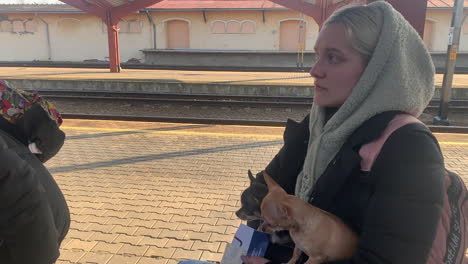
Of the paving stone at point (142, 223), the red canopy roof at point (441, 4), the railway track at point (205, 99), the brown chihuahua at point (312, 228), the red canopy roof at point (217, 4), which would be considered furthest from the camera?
the red canopy roof at point (217, 4)

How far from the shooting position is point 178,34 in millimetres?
27547

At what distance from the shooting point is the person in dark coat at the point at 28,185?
139 cm

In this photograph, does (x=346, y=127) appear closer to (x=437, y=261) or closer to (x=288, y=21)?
(x=437, y=261)

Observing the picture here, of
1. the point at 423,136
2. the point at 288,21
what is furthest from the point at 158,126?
the point at 288,21

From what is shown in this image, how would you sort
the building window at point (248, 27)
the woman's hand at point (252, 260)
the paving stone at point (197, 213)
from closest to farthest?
the woman's hand at point (252, 260) → the paving stone at point (197, 213) → the building window at point (248, 27)

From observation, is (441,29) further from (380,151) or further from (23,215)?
(23,215)

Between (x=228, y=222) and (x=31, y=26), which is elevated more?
(x=31, y=26)

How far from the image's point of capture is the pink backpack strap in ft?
4.06

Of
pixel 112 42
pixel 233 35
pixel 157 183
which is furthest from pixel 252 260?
pixel 233 35

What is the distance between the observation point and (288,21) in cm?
2606

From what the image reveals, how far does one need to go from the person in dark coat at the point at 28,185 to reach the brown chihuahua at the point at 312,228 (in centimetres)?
90

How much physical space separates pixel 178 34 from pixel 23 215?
27.4 m

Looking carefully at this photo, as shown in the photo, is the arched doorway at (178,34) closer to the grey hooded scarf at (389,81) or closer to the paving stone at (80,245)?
the paving stone at (80,245)

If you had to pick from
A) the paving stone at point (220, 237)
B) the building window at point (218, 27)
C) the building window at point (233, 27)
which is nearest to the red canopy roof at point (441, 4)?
the building window at point (233, 27)
